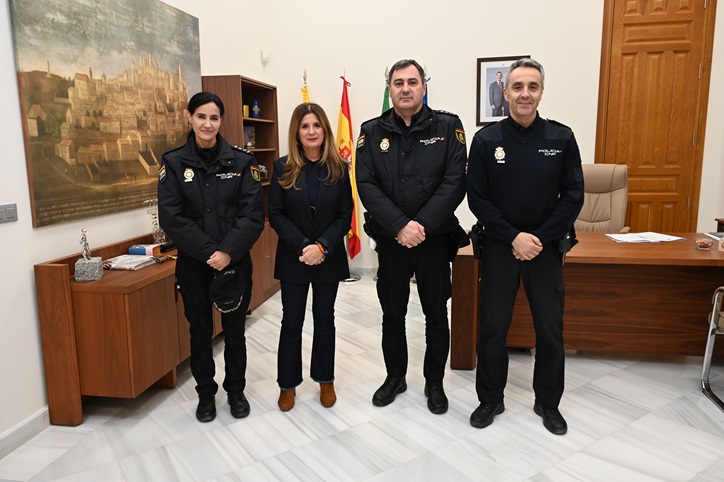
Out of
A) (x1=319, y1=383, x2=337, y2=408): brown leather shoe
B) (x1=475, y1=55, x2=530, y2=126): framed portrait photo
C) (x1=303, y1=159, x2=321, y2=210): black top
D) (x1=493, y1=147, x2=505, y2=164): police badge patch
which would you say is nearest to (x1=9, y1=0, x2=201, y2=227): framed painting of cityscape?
(x1=303, y1=159, x2=321, y2=210): black top

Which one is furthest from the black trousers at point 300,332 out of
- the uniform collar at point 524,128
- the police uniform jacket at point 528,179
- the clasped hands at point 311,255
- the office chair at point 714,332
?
the office chair at point 714,332

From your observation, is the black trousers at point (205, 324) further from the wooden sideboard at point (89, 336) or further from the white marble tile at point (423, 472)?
the white marble tile at point (423, 472)

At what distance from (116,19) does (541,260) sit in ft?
8.62

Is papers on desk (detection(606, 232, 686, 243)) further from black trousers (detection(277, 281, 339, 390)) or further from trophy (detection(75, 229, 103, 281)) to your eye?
trophy (detection(75, 229, 103, 281))

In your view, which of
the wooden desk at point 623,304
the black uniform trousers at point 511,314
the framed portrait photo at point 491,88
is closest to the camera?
the black uniform trousers at point 511,314

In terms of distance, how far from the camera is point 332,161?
2.59 meters

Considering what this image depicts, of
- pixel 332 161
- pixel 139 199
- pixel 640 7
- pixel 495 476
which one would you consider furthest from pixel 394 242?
pixel 640 7

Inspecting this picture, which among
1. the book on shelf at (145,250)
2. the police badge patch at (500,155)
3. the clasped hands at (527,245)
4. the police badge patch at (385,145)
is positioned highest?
the police badge patch at (385,145)

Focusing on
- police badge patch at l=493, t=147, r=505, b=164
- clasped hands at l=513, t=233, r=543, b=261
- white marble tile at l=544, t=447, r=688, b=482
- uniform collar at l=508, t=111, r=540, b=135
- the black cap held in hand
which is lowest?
white marble tile at l=544, t=447, r=688, b=482

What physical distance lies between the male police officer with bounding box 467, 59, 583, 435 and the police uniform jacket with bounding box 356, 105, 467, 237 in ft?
0.34

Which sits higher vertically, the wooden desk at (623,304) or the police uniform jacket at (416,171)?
the police uniform jacket at (416,171)

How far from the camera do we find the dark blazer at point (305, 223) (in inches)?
101

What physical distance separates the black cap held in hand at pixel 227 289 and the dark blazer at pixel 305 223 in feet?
0.69

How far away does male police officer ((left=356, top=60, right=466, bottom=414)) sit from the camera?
7.97 ft
